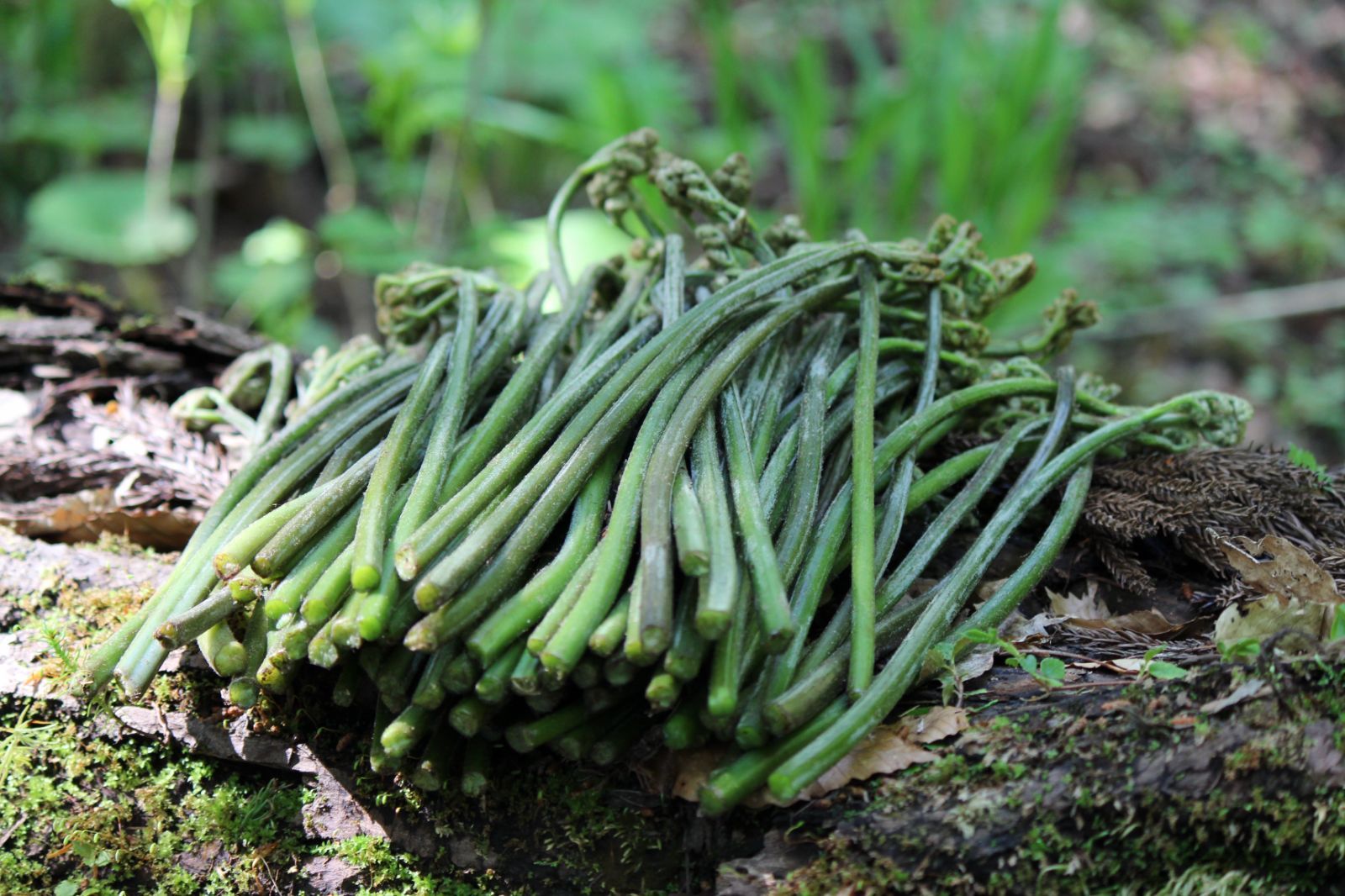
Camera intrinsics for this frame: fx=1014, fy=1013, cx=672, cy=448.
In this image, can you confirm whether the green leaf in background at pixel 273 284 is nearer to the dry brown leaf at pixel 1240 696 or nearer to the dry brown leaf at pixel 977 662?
the dry brown leaf at pixel 977 662

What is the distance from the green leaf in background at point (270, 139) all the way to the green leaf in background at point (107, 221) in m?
0.68

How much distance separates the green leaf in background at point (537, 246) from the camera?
12.0 feet

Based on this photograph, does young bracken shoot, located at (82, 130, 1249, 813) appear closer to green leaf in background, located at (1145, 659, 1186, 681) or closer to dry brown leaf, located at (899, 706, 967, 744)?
dry brown leaf, located at (899, 706, 967, 744)

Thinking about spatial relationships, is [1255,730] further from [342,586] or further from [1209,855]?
[342,586]

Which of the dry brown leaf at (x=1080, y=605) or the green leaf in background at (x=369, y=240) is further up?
the green leaf in background at (x=369, y=240)

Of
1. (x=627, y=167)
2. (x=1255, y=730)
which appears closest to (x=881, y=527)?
(x=1255, y=730)

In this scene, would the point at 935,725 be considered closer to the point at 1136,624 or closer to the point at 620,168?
the point at 1136,624

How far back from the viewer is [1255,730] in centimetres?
110

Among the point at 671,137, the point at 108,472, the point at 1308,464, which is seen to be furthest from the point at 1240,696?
the point at 671,137

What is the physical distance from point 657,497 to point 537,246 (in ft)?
9.02

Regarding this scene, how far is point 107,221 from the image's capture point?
4.24 meters

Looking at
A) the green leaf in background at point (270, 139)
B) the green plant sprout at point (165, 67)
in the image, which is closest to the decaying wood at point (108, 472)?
the green plant sprout at point (165, 67)

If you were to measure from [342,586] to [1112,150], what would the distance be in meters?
5.99

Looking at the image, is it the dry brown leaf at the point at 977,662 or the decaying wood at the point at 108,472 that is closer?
the dry brown leaf at the point at 977,662
